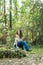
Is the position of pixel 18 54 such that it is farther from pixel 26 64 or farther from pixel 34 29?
pixel 34 29

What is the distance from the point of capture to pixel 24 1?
638 inches

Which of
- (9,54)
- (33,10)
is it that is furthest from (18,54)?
(33,10)

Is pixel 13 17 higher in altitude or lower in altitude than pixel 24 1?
lower

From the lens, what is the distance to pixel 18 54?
9375 mm

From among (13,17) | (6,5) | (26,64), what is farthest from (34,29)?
(26,64)

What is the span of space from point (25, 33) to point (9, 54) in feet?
19.5

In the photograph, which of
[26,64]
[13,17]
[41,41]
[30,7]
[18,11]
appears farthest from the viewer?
[13,17]

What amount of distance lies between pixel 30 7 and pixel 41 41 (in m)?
2.48

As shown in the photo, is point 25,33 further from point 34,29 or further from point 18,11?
point 18,11

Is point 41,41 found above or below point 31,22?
below

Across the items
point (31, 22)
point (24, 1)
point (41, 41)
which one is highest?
point (24, 1)

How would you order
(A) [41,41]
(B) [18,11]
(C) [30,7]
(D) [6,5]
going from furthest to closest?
(D) [6,5] < (B) [18,11] < (C) [30,7] < (A) [41,41]

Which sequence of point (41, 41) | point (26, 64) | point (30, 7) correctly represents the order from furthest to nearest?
point (30, 7)
point (41, 41)
point (26, 64)

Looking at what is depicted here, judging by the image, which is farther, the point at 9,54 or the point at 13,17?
the point at 13,17
